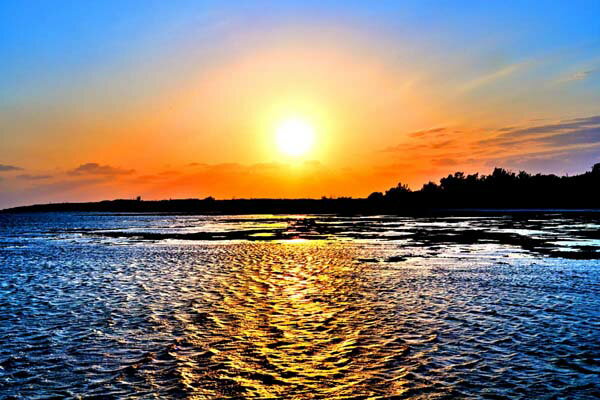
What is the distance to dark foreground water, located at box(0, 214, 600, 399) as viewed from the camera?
1070 centimetres

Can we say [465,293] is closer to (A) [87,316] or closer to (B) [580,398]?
(B) [580,398]

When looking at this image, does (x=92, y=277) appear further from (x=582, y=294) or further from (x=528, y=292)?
(x=582, y=294)

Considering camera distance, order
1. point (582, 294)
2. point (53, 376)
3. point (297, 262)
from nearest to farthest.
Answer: point (53, 376) → point (582, 294) → point (297, 262)

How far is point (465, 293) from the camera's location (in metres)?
21.5

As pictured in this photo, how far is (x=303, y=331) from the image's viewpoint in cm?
1528

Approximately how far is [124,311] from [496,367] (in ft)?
42.7

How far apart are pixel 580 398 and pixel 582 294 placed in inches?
502

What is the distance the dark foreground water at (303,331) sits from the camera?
10703 mm

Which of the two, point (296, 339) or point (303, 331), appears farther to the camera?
point (303, 331)

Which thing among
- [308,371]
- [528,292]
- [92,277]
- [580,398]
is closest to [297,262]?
[92,277]

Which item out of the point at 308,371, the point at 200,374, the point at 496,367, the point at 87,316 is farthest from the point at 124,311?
the point at 496,367

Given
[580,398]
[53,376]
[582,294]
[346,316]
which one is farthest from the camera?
[582,294]

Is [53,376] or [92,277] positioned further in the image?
[92,277]

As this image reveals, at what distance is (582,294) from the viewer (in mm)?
20828
